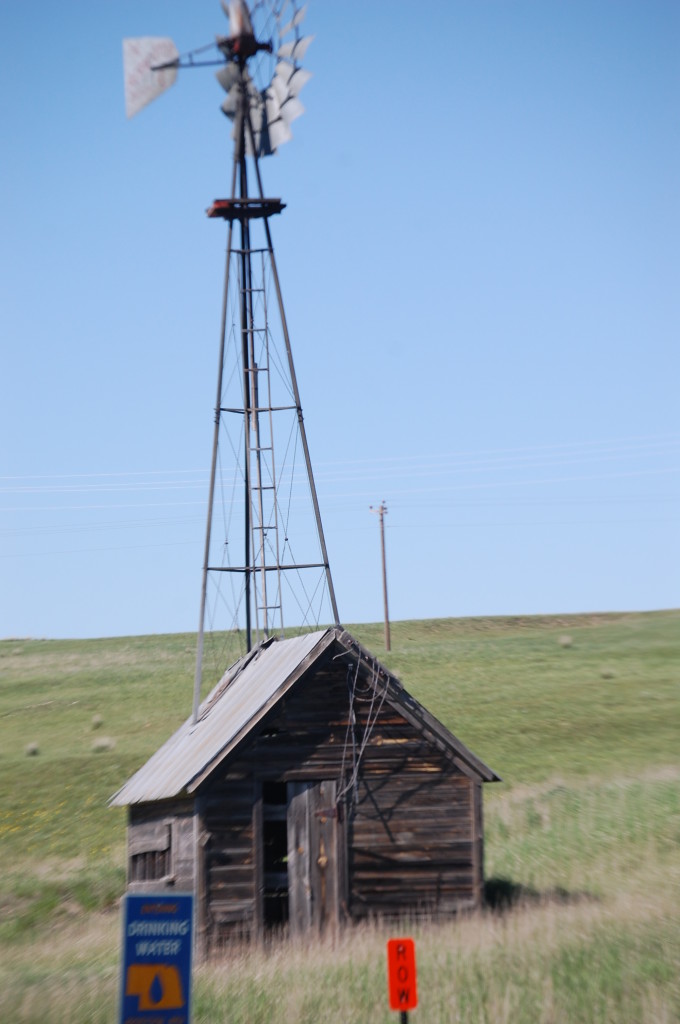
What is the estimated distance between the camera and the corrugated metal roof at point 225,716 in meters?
20.1

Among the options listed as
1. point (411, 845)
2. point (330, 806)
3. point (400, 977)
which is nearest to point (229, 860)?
point (330, 806)

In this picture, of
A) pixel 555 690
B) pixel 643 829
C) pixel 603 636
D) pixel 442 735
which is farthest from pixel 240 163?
pixel 603 636

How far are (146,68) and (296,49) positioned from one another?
3125mm

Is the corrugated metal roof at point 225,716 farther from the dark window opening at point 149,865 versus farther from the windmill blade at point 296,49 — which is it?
the windmill blade at point 296,49

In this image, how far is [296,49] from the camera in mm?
24828

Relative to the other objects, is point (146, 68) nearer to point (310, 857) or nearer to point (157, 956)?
point (310, 857)

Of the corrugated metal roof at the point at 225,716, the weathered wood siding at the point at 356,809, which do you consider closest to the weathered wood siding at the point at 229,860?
the weathered wood siding at the point at 356,809

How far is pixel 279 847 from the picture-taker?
2423cm

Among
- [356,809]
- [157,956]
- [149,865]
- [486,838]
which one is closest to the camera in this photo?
[157,956]

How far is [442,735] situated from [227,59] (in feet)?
47.2

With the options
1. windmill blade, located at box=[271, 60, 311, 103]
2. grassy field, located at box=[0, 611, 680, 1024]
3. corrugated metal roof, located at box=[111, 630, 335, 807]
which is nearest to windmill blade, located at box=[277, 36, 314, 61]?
windmill blade, located at box=[271, 60, 311, 103]

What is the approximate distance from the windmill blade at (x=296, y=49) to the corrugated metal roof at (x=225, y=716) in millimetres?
11524

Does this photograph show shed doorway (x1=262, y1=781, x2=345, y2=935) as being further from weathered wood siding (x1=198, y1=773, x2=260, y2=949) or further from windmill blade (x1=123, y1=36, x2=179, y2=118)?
windmill blade (x1=123, y1=36, x2=179, y2=118)

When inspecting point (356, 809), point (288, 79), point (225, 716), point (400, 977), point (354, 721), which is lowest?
point (400, 977)
